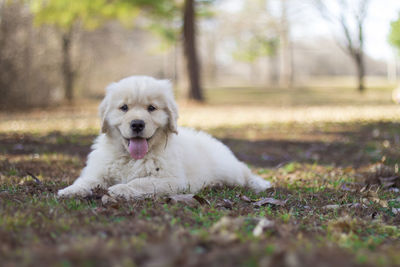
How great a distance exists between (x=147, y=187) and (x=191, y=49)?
1505cm

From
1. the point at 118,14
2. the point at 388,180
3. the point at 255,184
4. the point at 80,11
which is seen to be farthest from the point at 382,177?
the point at 118,14

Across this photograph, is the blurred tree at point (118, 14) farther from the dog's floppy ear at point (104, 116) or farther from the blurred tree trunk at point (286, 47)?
the blurred tree trunk at point (286, 47)

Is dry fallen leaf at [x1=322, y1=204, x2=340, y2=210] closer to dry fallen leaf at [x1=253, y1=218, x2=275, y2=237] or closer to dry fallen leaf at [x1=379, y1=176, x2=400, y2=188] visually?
dry fallen leaf at [x1=253, y1=218, x2=275, y2=237]

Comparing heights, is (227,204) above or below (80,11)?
below

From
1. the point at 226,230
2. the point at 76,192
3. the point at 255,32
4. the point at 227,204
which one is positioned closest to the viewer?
the point at 226,230

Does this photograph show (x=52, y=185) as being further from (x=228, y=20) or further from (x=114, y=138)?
(x=228, y=20)

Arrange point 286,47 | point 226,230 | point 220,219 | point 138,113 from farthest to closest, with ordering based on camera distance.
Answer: point 286,47 → point 138,113 → point 220,219 → point 226,230

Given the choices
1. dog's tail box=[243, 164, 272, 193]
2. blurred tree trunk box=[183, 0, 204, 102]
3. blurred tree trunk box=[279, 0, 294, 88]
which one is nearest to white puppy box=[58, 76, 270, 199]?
dog's tail box=[243, 164, 272, 193]

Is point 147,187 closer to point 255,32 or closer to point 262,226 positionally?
point 262,226

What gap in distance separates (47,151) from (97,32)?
1991 cm

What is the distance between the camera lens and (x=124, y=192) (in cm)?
337

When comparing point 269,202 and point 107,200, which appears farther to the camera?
point 269,202

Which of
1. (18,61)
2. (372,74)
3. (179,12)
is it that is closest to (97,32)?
(179,12)

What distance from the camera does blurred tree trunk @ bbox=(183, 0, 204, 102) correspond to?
1761 centimetres
